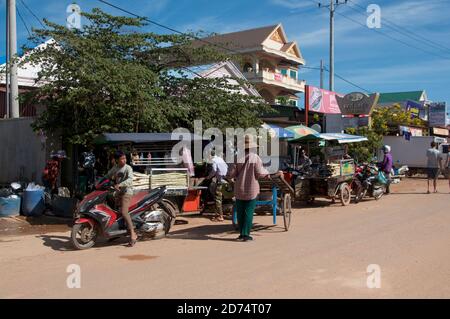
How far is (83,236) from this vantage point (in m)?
8.27

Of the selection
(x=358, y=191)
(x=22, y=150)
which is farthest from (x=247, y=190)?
(x=22, y=150)

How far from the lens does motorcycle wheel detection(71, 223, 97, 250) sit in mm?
8141

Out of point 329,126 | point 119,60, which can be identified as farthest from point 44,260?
point 329,126

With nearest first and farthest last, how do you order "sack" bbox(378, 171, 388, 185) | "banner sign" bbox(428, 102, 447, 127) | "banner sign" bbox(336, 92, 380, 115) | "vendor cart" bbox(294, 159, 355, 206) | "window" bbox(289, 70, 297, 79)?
"vendor cart" bbox(294, 159, 355, 206) → "sack" bbox(378, 171, 388, 185) → "banner sign" bbox(336, 92, 380, 115) → "banner sign" bbox(428, 102, 447, 127) → "window" bbox(289, 70, 297, 79)

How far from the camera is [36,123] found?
12844 mm

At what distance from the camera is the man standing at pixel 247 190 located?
28.9ft

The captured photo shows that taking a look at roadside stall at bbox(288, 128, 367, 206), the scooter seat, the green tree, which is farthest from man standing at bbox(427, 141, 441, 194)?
the scooter seat

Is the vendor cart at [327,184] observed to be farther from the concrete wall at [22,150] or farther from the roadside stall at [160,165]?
the concrete wall at [22,150]

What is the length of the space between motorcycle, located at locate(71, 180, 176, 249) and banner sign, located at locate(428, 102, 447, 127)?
31736mm

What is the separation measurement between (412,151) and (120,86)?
2119 cm

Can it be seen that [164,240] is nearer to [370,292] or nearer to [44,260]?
[44,260]

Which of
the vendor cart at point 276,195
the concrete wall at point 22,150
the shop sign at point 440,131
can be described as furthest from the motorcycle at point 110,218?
the shop sign at point 440,131

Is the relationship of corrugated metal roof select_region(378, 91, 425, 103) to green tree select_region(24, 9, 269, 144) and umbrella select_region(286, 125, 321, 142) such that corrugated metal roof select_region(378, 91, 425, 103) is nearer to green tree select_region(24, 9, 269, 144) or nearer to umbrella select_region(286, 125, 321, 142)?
umbrella select_region(286, 125, 321, 142)

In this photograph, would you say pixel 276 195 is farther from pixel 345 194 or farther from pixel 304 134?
pixel 304 134
